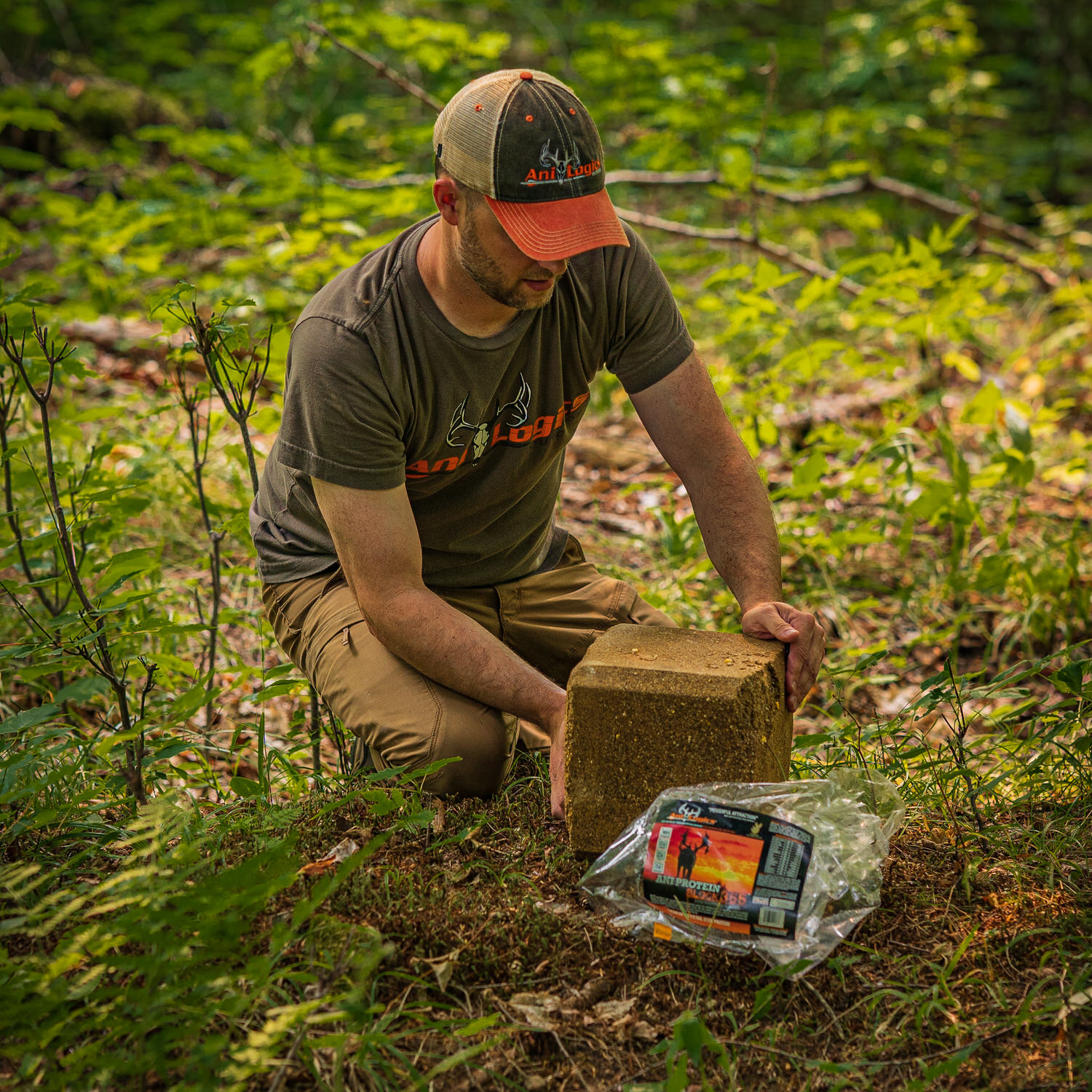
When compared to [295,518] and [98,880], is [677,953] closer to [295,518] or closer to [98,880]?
[98,880]

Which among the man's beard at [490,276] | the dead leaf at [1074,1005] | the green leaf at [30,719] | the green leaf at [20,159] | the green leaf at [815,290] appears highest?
the green leaf at [20,159]

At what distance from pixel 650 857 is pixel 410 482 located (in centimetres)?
105

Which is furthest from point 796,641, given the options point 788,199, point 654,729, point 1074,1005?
point 788,199

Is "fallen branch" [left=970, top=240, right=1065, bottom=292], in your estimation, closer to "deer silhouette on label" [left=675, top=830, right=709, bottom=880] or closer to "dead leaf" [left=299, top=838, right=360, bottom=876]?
"deer silhouette on label" [left=675, top=830, right=709, bottom=880]

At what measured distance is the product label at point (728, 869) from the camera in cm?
161

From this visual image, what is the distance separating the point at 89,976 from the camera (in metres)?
1.34

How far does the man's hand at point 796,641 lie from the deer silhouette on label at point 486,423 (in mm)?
735

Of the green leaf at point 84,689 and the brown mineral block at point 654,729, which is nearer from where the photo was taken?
the green leaf at point 84,689

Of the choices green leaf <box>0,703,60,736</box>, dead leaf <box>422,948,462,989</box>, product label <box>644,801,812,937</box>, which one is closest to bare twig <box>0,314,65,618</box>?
green leaf <box>0,703,60,736</box>

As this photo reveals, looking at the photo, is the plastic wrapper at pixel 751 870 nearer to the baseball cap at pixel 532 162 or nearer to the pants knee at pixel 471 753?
the pants knee at pixel 471 753

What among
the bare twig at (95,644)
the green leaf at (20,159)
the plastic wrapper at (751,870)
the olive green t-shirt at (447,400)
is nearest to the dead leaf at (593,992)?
the plastic wrapper at (751,870)

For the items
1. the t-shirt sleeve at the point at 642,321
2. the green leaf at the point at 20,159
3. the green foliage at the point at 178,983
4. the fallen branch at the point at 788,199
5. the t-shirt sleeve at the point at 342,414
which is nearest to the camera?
the green foliage at the point at 178,983

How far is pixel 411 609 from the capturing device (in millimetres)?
2053

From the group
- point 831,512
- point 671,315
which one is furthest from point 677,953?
point 831,512
